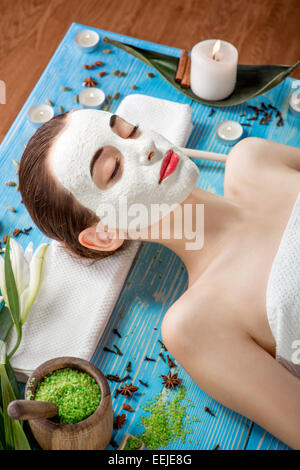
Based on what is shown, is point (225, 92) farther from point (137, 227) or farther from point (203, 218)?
point (137, 227)

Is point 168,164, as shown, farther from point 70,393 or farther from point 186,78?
point 186,78

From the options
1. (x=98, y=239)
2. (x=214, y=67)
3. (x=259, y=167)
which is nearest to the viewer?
(x=98, y=239)

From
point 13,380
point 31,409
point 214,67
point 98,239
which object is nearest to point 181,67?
point 214,67

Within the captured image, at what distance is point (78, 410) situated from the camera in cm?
107

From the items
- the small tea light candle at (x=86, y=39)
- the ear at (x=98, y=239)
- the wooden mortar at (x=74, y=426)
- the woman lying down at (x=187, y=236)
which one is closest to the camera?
the wooden mortar at (x=74, y=426)

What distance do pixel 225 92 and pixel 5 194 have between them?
2.73 ft

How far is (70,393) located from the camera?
3.58 ft

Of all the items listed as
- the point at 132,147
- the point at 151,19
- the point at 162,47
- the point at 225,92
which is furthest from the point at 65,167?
the point at 151,19

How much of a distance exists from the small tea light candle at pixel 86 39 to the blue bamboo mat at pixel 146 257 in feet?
0.09

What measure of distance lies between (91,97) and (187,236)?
0.76m

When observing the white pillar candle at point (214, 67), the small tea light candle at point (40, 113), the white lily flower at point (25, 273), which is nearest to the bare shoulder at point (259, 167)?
the white pillar candle at point (214, 67)

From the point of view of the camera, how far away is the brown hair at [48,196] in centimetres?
121

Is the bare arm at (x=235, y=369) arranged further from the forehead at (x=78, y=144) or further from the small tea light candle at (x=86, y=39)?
the small tea light candle at (x=86, y=39)

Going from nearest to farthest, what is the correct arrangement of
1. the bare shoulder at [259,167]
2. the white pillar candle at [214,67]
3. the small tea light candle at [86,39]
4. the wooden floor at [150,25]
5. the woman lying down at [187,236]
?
the woman lying down at [187,236] < the bare shoulder at [259,167] < the white pillar candle at [214,67] < the small tea light candle at [86,39] < the wooden floor at [150,25]
